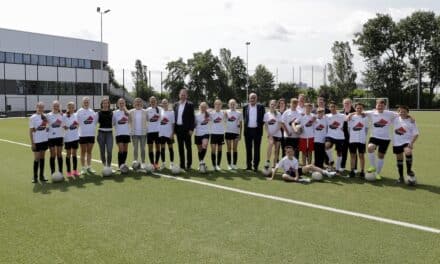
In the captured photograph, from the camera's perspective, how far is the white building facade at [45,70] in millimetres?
54812

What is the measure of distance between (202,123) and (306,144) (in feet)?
9.39

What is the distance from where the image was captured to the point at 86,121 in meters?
10.5

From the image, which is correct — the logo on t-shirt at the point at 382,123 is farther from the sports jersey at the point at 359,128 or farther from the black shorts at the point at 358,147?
the black shorts at the point at 358,147

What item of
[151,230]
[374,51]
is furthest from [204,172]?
[374,51]

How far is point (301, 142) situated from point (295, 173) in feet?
3.82

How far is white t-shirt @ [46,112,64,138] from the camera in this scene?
32.3 ft

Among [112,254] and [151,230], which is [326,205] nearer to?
[151,230]

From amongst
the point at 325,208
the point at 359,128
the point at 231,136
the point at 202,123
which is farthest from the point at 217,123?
the point at 325,208

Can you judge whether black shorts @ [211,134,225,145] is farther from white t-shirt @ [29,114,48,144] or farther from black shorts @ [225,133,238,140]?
white t-shirt @ [29,114,48,144]

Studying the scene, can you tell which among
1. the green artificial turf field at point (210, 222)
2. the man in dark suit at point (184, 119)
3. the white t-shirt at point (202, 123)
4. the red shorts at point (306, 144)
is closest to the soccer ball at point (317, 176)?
the green artificial turf field at point (210, 222)

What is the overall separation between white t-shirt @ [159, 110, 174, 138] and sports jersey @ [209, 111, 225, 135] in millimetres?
1134

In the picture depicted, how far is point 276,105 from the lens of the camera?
36.7ft

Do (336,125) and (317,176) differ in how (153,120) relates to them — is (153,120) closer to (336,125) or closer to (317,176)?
(317,176)

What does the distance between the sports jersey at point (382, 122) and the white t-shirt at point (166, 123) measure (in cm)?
526
